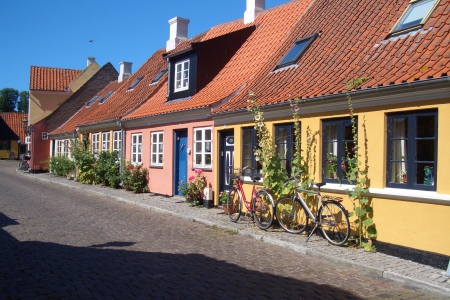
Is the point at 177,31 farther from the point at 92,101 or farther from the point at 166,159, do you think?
the point at 92,101

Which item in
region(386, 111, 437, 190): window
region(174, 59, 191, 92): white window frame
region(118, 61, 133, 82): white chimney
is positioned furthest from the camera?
region(118, 61, 133, 82): white chimney

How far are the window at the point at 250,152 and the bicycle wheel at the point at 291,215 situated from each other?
5.73ft

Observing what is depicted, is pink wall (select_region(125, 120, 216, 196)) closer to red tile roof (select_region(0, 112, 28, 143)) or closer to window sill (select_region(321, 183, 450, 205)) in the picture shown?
window sill (select_region(321, 183, 450, 205))

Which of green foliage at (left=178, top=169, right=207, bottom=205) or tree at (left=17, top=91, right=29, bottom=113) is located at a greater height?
tree at (left=17, top=91, right=29, bottom=113)

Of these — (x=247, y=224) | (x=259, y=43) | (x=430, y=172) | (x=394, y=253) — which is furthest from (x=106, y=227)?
(x=259, y=43)

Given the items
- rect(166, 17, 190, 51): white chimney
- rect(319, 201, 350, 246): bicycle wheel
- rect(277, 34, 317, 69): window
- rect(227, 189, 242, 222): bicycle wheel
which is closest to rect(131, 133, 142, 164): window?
A: rect(166, 17, 190, 51): white chimney

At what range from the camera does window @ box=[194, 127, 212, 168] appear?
45.4 ft

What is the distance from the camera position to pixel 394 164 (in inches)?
306

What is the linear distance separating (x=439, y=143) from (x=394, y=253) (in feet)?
6.54

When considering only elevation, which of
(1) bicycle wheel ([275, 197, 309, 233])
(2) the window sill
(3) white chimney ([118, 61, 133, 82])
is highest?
(3) white chimney ([118, 61, 133, 82])

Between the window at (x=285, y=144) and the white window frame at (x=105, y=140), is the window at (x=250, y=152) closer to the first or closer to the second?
the window at (x=285, y=144)

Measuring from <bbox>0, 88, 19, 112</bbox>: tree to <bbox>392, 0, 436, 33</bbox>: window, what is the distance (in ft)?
375

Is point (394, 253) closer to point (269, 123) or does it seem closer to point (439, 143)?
point (439, 143)

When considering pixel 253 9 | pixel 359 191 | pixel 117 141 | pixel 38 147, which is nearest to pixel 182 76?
pixel 253 9
